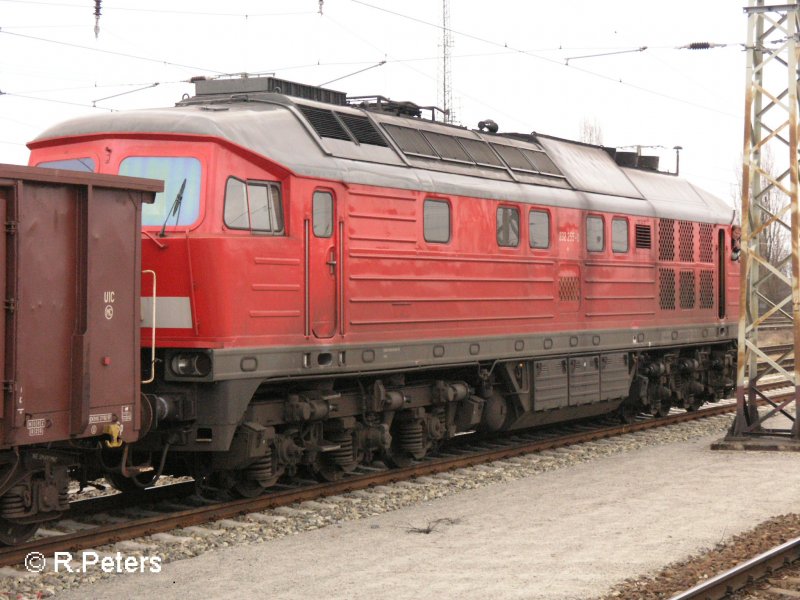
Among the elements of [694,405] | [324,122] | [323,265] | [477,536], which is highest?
[324,122]

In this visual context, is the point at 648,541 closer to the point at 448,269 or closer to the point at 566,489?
the point at 566,489

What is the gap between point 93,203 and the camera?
370 inches

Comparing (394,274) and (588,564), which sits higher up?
(394,274)

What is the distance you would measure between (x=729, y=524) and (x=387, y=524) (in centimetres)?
331

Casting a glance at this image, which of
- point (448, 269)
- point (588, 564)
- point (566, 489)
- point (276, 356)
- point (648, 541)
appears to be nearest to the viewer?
point (588, 564)

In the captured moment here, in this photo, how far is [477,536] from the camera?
10562 millimetres

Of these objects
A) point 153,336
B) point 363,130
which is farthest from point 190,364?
point 363,130

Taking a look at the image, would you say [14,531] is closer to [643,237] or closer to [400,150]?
[400,150]

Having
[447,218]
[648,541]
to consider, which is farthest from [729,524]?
[447,218]

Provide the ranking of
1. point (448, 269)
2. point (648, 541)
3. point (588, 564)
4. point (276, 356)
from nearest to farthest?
point (588, 564), point (648, 541), point (276, 356), point (448, 269)

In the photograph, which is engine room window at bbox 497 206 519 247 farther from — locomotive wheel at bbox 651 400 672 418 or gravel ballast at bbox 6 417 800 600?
locomotive wheel at bbox 651 400 672 418

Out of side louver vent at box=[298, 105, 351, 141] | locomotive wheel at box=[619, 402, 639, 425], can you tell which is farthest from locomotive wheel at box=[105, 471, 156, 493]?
locomotive wheel at box=[619, 402, 639, 425]

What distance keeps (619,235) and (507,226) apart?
3.60 m

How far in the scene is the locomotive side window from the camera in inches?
480
